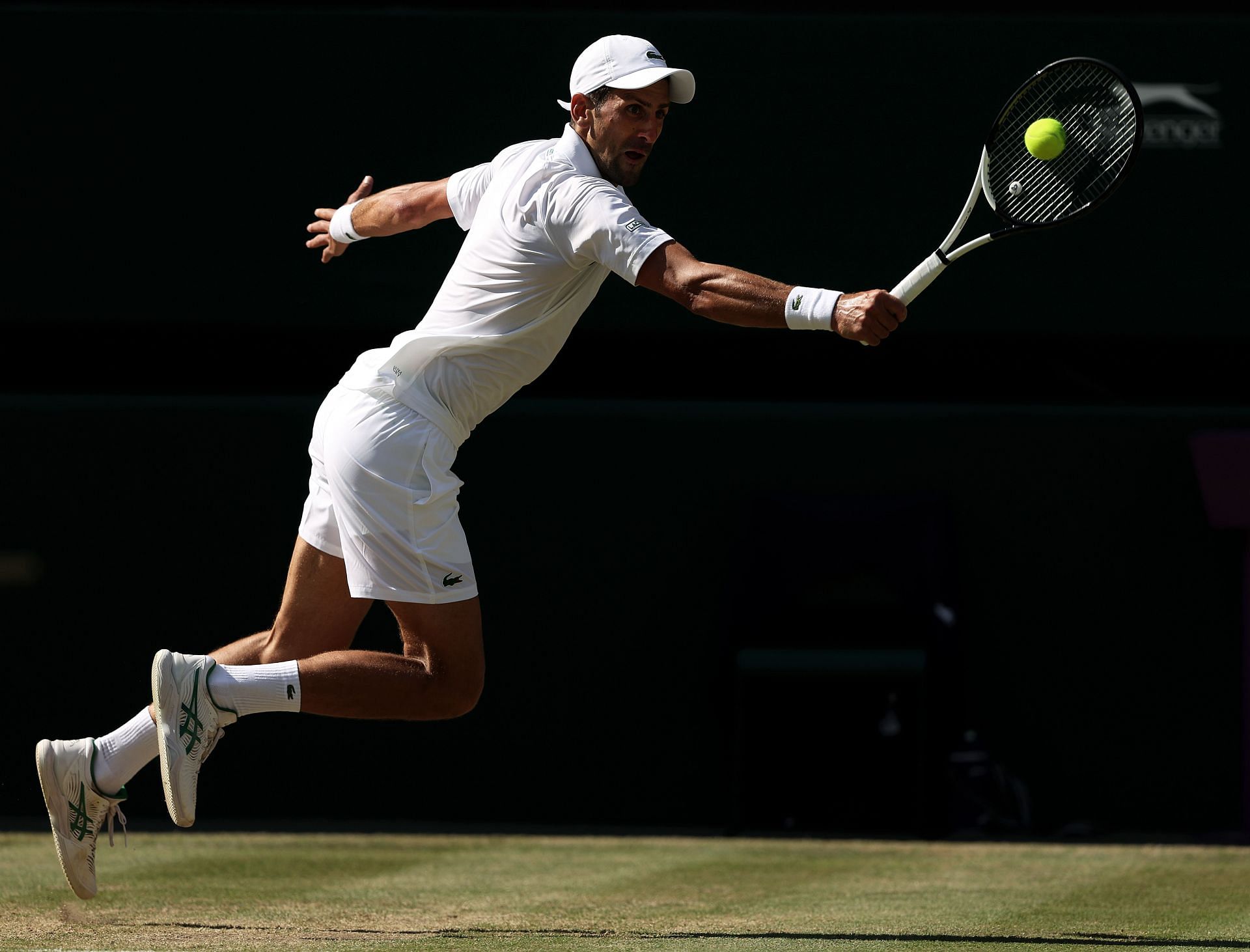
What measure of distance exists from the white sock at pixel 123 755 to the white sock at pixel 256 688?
23cm

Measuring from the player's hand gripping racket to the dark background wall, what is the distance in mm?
1980

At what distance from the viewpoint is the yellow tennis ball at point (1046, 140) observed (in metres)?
4.33

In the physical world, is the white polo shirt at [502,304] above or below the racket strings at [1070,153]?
below

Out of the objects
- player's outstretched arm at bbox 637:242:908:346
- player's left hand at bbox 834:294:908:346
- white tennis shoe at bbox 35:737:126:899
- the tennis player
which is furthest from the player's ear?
white tennis shoe at bbox 35:737:126:899

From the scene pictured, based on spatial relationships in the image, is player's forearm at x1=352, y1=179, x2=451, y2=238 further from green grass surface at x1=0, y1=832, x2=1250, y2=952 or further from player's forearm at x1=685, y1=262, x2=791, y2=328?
green grass surface at x1=0, y1=832, x2=1250, y2=952

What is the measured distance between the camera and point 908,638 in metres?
6.39

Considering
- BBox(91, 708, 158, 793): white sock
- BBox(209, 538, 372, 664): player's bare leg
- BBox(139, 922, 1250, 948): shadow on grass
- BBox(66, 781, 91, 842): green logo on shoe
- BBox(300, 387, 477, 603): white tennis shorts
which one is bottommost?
BBox(139, 922, 1250, 948): shadow on grass

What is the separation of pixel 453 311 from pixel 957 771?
2914 millimetres

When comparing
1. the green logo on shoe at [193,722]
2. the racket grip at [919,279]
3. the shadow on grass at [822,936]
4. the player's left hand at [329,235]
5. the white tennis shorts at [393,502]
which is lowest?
the shadow on grass at [822,936]

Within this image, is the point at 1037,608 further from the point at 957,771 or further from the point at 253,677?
the point at 253,677

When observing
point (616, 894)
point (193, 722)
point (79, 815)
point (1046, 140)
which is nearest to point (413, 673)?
point (193, 722)

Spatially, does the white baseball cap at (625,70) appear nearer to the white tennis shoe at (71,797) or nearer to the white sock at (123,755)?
the white sock at (123,755)

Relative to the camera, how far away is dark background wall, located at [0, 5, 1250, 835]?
6555mm

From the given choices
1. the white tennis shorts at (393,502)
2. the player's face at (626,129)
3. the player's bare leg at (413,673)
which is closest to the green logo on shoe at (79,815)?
the player's bare leg at (413,673)
